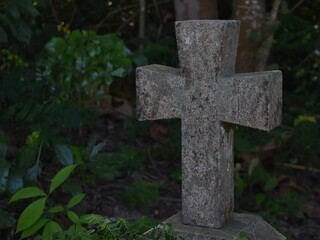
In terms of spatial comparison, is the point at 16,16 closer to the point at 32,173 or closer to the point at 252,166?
the point at 32,173

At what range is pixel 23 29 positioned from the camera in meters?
4.58

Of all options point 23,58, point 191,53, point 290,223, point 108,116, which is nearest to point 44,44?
point 23,58

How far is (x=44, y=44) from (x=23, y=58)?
0.27m

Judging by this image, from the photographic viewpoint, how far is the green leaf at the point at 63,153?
14.1 ft

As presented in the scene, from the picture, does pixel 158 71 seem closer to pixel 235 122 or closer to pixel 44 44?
pixel 235 122

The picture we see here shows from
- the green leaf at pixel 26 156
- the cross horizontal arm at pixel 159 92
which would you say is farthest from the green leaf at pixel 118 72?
the cross horizontal arm at pixel 159 92

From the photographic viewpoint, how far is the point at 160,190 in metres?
5.12

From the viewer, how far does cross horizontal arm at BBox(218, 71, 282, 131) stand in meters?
3.18

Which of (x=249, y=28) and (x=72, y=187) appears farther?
(x=249, y=28)

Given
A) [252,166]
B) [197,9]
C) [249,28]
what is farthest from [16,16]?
[249,28]

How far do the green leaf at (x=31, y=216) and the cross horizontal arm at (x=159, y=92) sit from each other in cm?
55

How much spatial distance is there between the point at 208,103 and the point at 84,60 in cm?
192

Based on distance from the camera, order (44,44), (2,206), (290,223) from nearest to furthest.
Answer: (2,206)
(290,223)
(44,44)

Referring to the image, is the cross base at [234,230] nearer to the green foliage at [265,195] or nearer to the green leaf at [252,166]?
the green foliage at [265,195]
